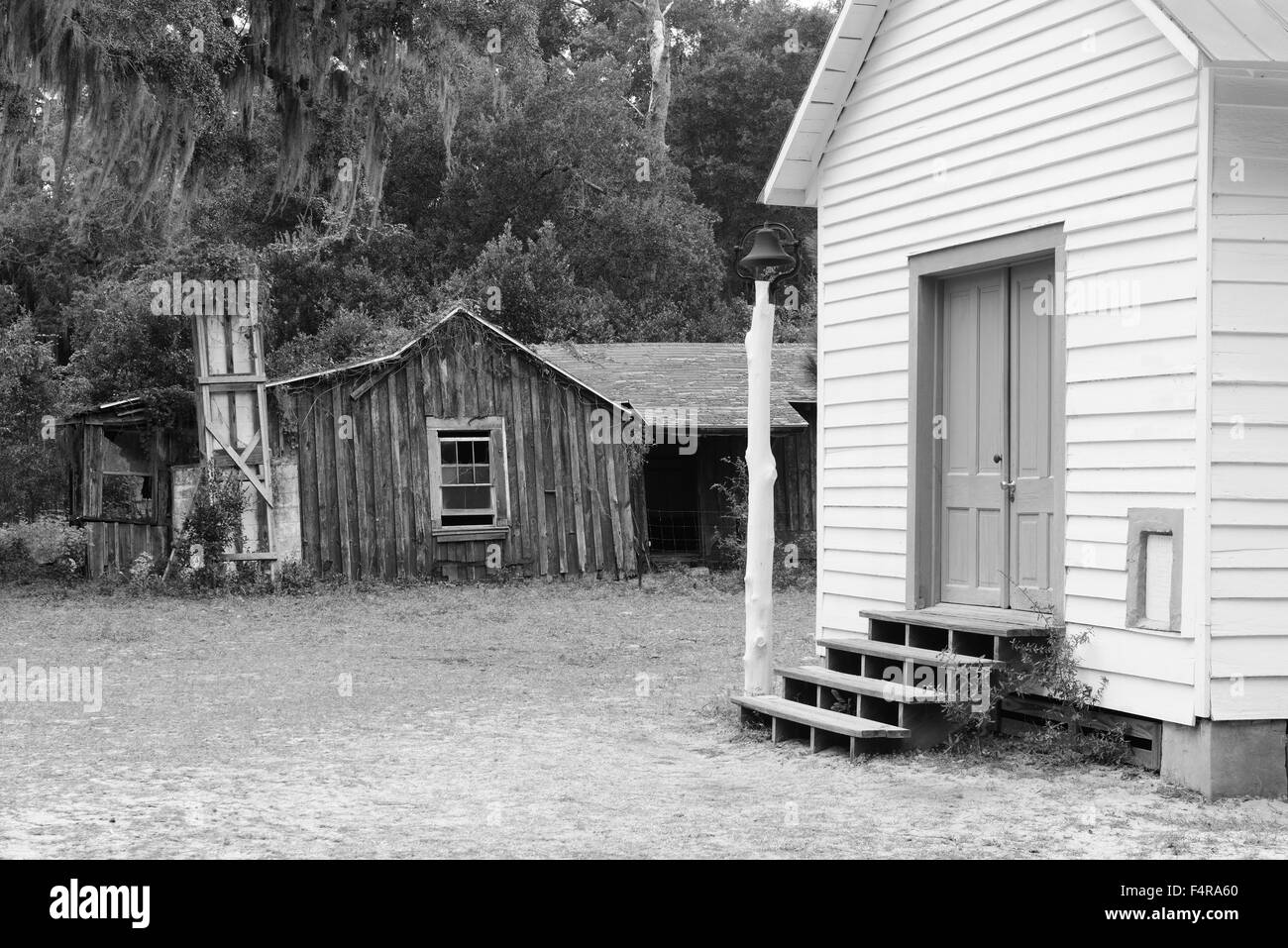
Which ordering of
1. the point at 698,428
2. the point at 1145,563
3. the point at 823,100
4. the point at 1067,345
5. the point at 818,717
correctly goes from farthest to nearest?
the point at 698,428 → the point at 823,100 → the point at 818,717 → the point at 1067,345 → the point at 1145,563

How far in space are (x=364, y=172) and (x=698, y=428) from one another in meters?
7.03

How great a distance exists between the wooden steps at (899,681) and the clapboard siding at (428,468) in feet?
37.2

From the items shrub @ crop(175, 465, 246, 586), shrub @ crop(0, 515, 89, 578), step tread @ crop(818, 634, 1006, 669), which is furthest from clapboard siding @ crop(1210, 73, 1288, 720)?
shrub @ crop(0, 515, 89, 578)

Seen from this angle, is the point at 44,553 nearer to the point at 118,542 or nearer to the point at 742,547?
the point at 118,542

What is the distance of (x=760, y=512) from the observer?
9.33 m

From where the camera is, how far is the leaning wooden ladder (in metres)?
18.6

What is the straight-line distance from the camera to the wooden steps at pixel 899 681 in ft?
26.1

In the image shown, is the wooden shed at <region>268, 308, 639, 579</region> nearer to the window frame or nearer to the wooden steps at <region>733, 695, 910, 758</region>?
the wooden steps at <region>733, 695, 910, 758</region>

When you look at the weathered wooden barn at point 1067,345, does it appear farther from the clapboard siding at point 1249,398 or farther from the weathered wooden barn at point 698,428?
the weathered wooden barn at point 698,428

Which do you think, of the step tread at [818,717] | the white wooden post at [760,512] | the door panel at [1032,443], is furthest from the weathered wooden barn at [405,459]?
the door panel at [1032,443]

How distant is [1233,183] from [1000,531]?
8.33 ft

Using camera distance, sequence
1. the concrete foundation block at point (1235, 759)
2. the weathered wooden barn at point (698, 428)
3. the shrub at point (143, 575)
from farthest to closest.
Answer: the weathered wooden barn at point (698, 428)
the shrub at point (143, 575)
the concrete foundation block at point (1235, 759)

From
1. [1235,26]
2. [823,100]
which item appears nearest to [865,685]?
[1235,26]

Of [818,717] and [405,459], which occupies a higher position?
[405,459]
